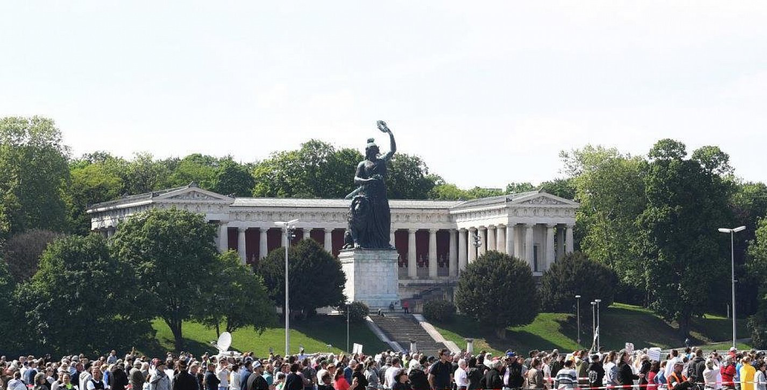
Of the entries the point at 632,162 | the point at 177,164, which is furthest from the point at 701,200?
the point at 177,164

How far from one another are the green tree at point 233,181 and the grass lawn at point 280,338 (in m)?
Result: 51.1

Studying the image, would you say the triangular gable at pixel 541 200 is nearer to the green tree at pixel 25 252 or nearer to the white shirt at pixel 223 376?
the green tree at pixel 25 252

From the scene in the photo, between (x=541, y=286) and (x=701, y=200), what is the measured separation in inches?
625

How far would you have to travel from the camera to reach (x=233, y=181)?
15725 cm

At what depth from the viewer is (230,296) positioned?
314ft

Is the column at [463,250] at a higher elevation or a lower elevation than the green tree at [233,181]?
lower

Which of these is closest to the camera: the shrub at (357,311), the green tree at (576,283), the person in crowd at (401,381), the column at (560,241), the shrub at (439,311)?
the person in crowd at (401,381)

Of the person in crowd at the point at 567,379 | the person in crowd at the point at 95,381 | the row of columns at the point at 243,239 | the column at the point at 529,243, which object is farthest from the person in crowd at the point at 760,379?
the row of columns at the point at 243,239

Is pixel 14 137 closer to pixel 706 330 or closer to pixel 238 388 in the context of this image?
pixel 706 330

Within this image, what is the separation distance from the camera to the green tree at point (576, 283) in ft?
378

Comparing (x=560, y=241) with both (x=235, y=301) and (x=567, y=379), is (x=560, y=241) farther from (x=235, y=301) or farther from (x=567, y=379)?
(x=567, y=379)

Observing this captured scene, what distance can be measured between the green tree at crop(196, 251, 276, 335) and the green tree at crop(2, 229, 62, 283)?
51.7 feet

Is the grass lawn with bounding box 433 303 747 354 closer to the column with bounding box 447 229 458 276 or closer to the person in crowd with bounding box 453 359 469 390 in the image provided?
the column with bounding box 447 229 458 276

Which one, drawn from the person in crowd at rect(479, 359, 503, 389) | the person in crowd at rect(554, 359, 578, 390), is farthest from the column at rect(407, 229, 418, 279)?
the person in crowd at rect(554, 359, 578, 390)
